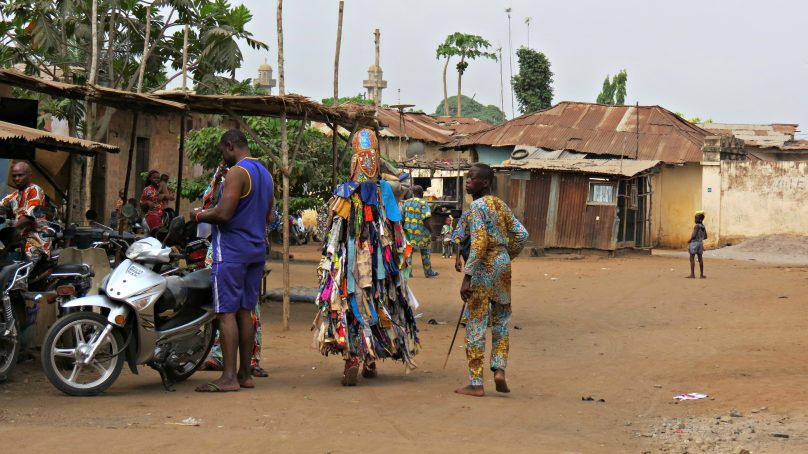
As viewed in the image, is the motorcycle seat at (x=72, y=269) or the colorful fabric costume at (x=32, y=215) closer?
the motorcycle seat at (x=72, y=269)

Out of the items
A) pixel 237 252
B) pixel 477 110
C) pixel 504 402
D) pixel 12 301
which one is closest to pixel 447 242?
pixel 504 402

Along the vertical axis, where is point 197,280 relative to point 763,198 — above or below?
below

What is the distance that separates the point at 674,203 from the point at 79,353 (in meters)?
29.4

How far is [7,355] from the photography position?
7398 mm

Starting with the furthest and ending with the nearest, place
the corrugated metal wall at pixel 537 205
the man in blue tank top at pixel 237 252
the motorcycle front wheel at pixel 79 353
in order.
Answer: the corrugated metal wall at pixel 537 205
the man in blue tank top at pixel 237 252
the motorcycle front wheel at pixel 79 353

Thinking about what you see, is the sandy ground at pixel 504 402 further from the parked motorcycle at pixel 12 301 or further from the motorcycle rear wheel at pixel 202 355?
the parked motorcycle at pixel 12 301

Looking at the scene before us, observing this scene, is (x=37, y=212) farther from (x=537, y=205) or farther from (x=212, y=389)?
(x=537, y=205)

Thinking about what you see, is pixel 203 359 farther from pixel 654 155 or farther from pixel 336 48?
pixel 654 155

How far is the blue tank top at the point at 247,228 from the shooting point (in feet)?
24.7

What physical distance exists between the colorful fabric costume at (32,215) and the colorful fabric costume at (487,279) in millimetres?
3287

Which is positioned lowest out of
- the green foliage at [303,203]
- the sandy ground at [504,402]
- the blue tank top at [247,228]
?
the sandy ground at [504,402]

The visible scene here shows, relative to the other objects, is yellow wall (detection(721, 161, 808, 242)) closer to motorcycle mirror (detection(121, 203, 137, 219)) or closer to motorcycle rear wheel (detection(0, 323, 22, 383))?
motorcycle mirror (detection(121, 203, 137, 219))


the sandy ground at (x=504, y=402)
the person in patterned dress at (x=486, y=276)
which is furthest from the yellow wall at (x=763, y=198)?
the person in patterned dress at (x=486, y=276)

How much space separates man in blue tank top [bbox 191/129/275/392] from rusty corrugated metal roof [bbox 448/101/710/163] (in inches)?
1075
